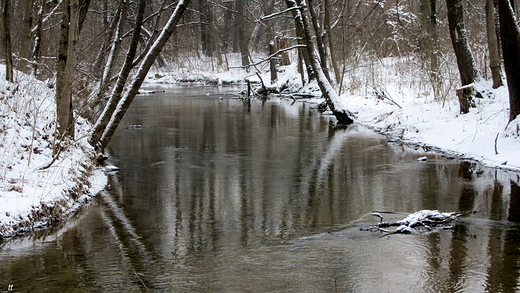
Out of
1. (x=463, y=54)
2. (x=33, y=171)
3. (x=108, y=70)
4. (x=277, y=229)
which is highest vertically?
(x=463, y=54)

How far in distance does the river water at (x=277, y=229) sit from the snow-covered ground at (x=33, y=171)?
366mm

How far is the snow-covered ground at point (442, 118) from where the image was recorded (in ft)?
40.6

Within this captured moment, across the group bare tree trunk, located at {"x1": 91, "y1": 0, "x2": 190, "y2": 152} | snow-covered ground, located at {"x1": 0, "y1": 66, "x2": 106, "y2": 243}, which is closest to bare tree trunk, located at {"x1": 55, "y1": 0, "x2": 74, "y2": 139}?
snow-covered ground, located at {"x1": 0, "y1": 66, "x2": 106, "y2": 243}

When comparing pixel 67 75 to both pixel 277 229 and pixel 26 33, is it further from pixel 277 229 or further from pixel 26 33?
pixel 277 229

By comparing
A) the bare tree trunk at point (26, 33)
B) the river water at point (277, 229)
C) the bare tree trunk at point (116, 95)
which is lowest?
the river water at point (277, 229)

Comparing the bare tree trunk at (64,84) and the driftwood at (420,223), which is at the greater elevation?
the bare tree trunk at (64,84)

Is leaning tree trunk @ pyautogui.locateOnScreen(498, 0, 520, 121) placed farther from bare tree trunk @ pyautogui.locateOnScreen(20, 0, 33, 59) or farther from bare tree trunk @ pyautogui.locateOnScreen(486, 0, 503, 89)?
bare tree trunk @ pyautogui.locateOnScreen(20, 0, 33, 59)

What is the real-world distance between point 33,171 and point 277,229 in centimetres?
435

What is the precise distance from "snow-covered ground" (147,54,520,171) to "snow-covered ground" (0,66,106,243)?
8764 millimetres

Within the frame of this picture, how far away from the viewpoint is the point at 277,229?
788 cm

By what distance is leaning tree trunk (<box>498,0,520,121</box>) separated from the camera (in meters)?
12.0

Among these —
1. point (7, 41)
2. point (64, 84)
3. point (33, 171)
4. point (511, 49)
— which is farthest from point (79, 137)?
point (511, 49)

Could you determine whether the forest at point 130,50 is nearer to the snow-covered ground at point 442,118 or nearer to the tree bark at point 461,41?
the tree bark at point 461,41

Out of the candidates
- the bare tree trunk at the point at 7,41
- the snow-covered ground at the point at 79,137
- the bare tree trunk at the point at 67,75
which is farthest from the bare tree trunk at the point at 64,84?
the bare tree trunk at the point at 7,41
